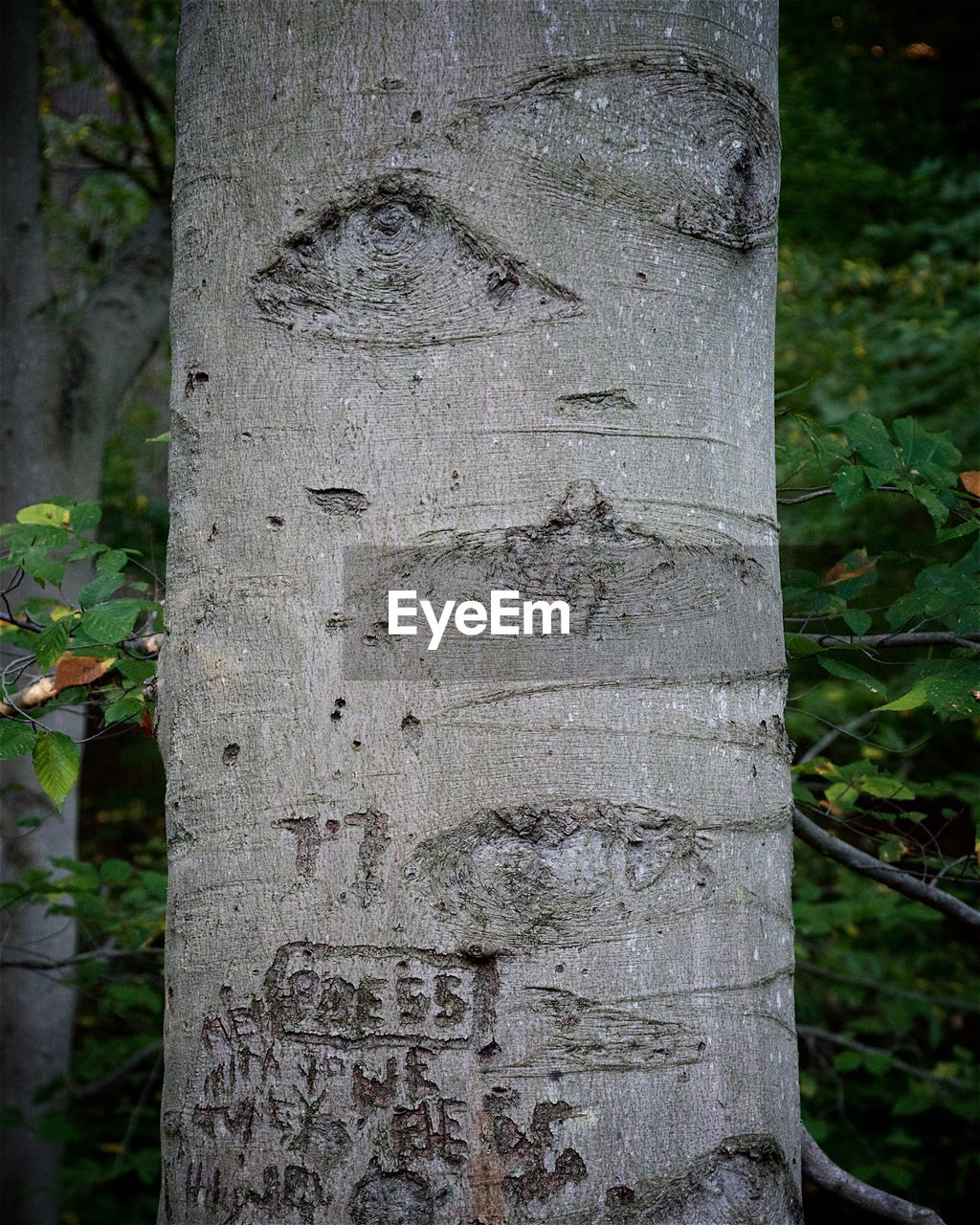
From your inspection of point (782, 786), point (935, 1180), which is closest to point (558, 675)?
point (782, 786)

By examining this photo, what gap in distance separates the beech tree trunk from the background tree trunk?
317 centimetres

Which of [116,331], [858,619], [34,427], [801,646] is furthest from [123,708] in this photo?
[116,331]

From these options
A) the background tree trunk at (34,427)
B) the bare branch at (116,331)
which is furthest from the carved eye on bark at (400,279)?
the bare branch at (116,331)

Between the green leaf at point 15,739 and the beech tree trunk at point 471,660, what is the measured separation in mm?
406

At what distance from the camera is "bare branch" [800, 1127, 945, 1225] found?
110 centimetres

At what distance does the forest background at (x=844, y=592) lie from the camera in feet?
5.51

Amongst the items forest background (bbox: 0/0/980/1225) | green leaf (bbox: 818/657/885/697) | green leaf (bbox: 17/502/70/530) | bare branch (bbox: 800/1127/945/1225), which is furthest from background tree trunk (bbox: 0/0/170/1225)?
bare branch (bbox: 800/1127/945/1225)

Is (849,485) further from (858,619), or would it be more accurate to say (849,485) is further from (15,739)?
(15,739)

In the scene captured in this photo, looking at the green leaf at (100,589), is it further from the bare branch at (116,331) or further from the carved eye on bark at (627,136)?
the bare branch at (116,331)

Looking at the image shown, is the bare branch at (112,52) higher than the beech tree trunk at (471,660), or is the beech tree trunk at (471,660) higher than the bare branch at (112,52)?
the bare branch at (112,52)

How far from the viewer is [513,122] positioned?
90 centimetres

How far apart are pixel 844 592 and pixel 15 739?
1.24 metres

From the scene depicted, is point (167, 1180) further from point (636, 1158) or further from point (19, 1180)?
point (19, 1180)

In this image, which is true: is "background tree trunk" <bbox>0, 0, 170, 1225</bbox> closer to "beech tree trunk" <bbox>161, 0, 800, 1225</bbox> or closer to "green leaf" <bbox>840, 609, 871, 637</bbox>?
"green leaf" <bbox>840, 609, 871, 637</bbox>
